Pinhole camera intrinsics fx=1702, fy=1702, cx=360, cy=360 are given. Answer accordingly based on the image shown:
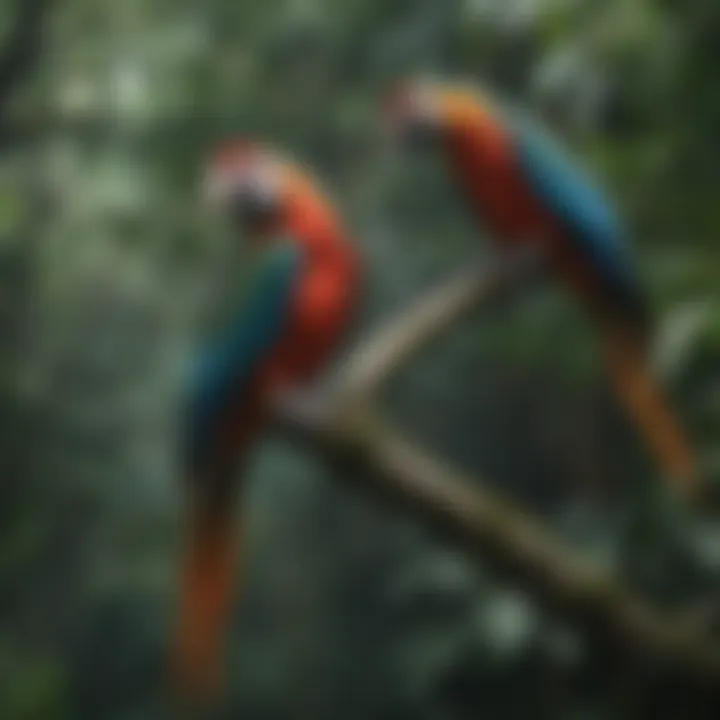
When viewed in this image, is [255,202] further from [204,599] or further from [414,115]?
[204,599]

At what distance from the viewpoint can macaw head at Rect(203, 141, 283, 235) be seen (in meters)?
1.00

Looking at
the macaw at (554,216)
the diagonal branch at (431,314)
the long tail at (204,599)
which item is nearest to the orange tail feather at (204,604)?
the long tail at (204,599)

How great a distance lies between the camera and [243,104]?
1052mm

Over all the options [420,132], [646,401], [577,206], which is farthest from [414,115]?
[646,401]

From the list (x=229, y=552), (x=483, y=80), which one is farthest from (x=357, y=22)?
(x=229, y=552)

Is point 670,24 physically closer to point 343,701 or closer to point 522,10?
point 522,10

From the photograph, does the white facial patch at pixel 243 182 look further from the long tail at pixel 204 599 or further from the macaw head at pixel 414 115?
the long tail at pixel 204 599

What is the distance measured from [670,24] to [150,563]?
471 millimetres

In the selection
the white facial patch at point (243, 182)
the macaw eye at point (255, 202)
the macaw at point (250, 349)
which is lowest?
the macaw at point (250, 349)

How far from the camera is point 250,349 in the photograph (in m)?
1.01

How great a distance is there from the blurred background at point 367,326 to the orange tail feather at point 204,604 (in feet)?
0.04

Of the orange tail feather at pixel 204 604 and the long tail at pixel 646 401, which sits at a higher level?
the long tail at pixel 646 401

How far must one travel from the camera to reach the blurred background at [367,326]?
103 cm

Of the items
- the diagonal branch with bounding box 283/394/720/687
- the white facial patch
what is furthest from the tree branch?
the white facial patch
